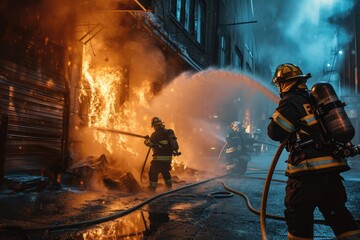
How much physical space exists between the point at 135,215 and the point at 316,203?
2631mm

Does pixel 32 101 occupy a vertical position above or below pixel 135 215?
above

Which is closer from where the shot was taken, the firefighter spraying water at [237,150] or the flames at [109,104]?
the flames at [109,104]

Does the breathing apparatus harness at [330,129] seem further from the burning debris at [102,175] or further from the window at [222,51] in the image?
the window at [222,51]

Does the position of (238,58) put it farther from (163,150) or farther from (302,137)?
(302,137)

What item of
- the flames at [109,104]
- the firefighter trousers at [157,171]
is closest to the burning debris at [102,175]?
the firefighter trousers at [157,171]

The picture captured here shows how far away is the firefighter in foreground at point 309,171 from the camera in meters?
2.60

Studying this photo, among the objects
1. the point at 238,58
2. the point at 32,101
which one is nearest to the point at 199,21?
the point at 238,58

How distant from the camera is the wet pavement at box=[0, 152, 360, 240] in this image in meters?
3.61

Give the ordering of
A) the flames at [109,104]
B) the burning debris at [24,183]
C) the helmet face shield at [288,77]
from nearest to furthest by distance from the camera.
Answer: the helmet face shield at [288,77] < the burning debris at [24,183] < the flames at [109,104]

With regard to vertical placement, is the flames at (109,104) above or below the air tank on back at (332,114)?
above

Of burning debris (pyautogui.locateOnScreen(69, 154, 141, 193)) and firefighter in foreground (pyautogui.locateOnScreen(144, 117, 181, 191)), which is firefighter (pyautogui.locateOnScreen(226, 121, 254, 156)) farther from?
burning debris (pyautogui.locateOnScreen(69, 154, 141, 193))

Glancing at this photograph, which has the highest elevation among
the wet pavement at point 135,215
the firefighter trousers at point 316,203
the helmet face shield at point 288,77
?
the helmet face shield at point 288,77

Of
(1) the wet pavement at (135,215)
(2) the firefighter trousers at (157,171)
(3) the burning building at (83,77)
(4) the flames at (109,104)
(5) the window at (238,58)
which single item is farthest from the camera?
(5) the window at (238,58)

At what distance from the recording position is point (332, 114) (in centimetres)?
268
